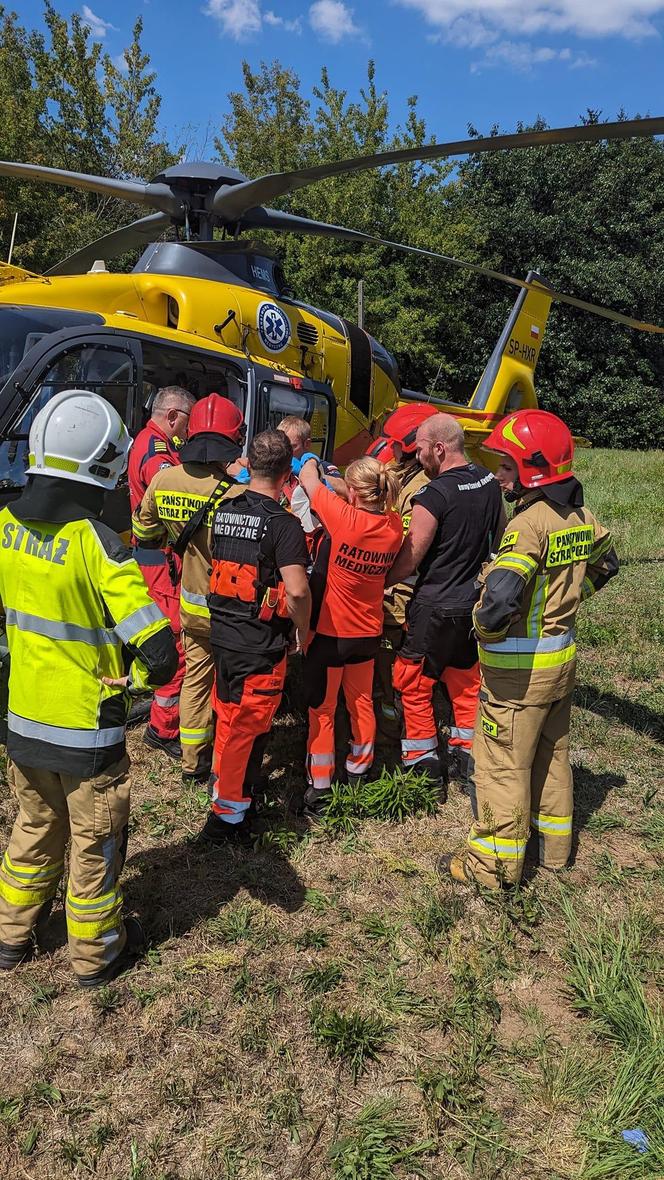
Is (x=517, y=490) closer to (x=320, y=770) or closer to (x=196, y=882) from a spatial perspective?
(x=320, y=770)

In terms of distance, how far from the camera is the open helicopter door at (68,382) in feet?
13.8

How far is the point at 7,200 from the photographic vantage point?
54.6ft

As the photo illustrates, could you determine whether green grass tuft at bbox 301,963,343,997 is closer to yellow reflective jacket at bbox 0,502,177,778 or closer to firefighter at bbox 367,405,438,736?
yellow reflective jacket at bbox 0,502,177,778

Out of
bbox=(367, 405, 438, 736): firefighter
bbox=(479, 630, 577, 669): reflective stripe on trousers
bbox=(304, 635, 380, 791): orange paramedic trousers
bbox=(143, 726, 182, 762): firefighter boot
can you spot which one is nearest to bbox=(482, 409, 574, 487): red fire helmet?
bbox=(479, 630, 577, 669): reflective stripe on trousers

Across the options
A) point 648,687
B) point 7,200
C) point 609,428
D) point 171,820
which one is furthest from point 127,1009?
point 609,428

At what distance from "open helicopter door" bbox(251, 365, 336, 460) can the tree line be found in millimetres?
18118

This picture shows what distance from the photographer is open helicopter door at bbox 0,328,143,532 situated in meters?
4.19

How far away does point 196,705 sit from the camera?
13.5 feet

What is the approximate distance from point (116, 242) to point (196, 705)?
5510mm

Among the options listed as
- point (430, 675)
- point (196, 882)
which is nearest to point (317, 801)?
point (196, 882)

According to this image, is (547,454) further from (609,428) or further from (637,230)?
(637,230)

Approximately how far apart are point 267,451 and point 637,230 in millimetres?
27054

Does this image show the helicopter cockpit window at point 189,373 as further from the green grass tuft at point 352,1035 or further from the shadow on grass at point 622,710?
the green grass tuft at point 352,1035

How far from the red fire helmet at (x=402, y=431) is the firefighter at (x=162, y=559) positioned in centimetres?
127
